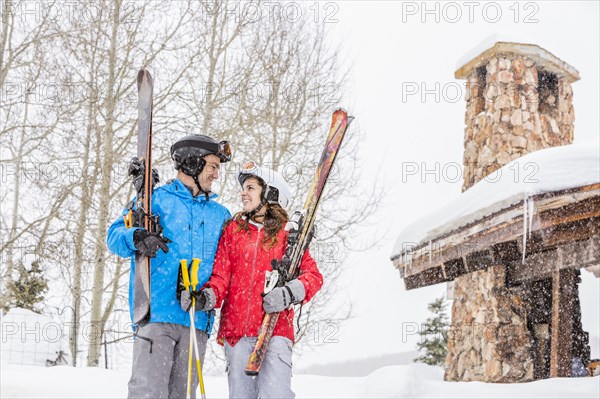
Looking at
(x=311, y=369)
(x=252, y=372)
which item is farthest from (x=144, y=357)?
(x=311, y=369)

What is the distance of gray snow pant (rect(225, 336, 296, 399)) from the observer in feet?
10.7

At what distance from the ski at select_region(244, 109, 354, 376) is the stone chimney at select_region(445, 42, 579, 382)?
565 cm

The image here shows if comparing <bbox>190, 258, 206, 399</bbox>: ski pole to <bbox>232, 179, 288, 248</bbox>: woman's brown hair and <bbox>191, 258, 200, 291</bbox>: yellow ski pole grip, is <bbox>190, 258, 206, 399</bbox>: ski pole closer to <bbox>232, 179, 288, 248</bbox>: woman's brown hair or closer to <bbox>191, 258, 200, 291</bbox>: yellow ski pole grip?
<bbox>191, 258, 200, 291</bbox>: yellow ski pole grip

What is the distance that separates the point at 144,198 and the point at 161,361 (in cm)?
92

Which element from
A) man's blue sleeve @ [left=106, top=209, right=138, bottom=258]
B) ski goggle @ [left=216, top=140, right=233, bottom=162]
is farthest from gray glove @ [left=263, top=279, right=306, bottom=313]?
ski goggle @ [left=216, top=140, right=233, bottom=162]

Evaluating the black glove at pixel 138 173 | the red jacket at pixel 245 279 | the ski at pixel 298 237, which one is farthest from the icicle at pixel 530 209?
the black glove at pixel 138 173

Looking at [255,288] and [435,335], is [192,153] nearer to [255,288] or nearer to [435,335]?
[255,288]

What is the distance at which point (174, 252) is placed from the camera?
3486 millimetres

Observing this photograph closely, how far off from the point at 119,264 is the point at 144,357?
9804mm

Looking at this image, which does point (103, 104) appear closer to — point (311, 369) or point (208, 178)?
point (208, 178)

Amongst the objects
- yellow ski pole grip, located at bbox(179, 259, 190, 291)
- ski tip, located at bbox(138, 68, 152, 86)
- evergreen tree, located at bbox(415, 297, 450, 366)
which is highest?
ski tip, located at bbox(138, 68, 152, 86)

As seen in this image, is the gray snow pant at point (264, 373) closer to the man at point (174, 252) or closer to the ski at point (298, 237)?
the ski at point (298, 237)

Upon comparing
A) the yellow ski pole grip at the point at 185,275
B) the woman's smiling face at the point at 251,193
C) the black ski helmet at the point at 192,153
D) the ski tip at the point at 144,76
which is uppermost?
the ski tip at the point at 144,76

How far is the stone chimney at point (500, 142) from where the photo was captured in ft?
29.7
